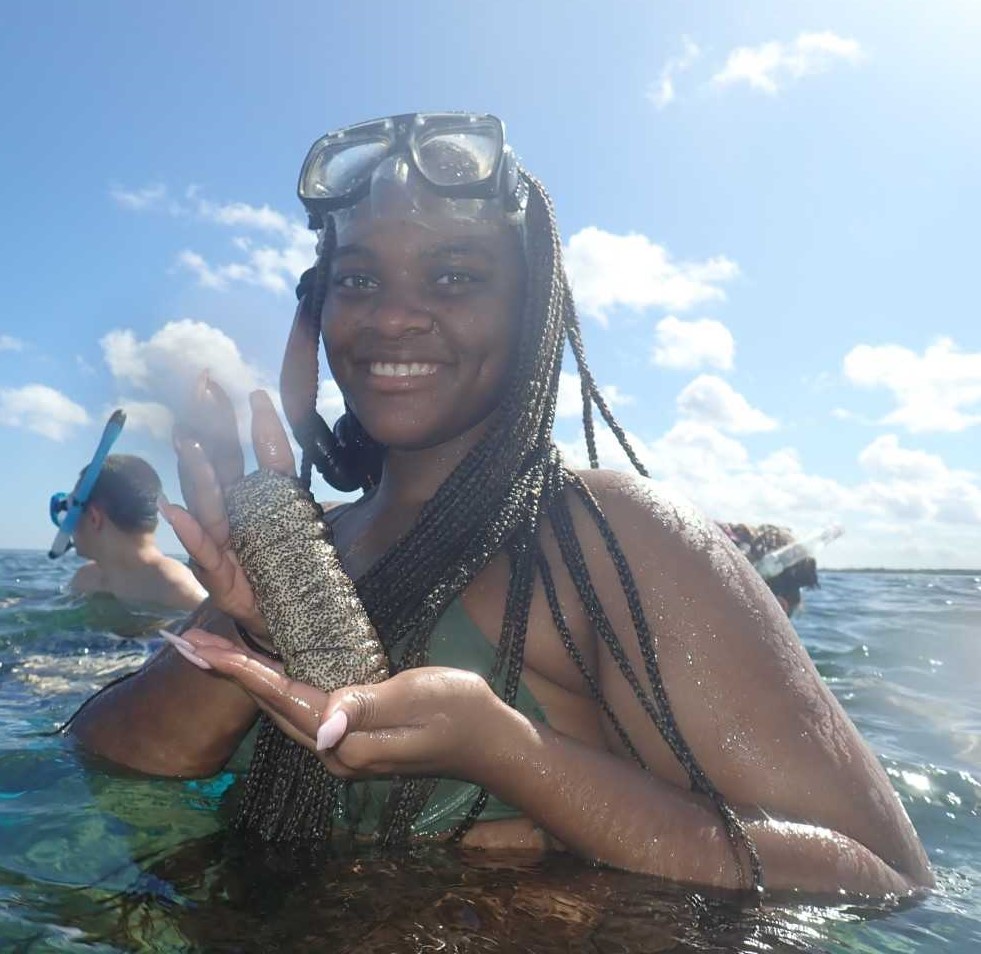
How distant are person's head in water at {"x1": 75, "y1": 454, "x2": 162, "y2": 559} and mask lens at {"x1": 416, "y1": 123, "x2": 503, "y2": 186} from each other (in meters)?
7.85

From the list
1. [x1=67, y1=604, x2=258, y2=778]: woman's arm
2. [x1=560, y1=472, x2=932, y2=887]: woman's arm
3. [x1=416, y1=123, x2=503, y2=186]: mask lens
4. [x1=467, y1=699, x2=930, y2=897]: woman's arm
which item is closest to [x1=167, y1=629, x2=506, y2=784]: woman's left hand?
[x1=467, y1=699, x2=930, y2=897]: woman's arm

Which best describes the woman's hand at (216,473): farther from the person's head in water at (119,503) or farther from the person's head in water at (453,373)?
the person's head in water at (119,503)

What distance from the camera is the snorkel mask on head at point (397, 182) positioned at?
2.95 m

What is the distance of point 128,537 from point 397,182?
8.34 metres

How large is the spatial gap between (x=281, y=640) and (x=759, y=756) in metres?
1.33

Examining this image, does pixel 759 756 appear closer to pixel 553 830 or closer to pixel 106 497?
pixel 553 830

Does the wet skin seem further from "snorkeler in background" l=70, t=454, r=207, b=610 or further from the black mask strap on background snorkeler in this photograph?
"snorkeler in background" l=70, t=454, r=207, b=610

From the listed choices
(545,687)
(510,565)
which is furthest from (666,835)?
(510,565)

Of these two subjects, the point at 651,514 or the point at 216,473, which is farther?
the point at 651,514

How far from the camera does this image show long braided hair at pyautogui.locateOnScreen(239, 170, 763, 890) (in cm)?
262

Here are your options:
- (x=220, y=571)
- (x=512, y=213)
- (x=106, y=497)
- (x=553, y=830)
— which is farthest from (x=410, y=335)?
(x=106, y=497)

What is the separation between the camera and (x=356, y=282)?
9.82 ft

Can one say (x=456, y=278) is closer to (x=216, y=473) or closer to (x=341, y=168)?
(x=341, y=168)

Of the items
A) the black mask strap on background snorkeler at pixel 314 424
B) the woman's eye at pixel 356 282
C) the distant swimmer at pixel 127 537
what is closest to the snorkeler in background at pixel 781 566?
the black mask strap on background snorkeler at pixel 314 424
